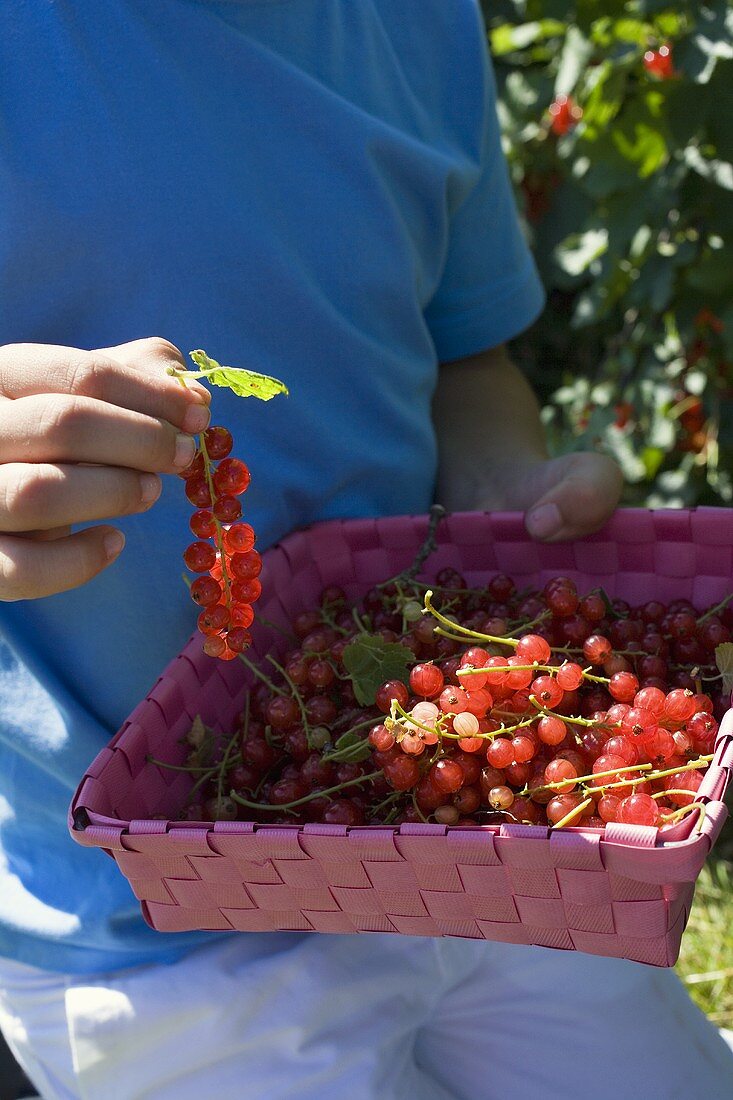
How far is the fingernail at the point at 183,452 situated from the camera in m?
0.52

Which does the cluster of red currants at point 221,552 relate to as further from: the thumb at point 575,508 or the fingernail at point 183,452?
the thumb at point 575,508

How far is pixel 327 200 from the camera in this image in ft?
2.64

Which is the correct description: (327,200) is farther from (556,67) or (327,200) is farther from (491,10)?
(491,10)

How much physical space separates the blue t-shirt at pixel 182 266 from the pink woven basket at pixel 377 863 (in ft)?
0.40

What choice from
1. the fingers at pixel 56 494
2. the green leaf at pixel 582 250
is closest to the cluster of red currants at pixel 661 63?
the green leaf at pixel 582 250

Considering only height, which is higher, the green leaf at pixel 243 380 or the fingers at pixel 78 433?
the fingers at pixel 78 433

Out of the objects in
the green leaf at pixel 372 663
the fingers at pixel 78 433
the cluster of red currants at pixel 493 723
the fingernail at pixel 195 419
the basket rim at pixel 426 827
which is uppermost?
the fingers at pixel 78 433

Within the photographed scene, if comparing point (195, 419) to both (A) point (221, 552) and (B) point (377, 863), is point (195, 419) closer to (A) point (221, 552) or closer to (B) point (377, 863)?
(A) point (221, 552)

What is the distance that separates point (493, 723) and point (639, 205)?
108 centimetres

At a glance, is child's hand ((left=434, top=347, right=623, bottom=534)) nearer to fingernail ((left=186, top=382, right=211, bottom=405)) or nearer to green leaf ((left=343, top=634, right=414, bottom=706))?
green leaf ((left=343, top=634, right=414, bottom=706))

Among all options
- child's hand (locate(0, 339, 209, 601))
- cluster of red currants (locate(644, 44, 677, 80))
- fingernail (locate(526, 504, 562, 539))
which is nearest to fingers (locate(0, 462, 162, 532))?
child's hand (locate(0, 339, 209, 601))

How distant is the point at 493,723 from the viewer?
60 cm

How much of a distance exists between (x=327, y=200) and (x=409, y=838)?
50 centimetres

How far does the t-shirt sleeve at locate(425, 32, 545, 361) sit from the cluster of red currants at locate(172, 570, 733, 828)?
0.38 m
